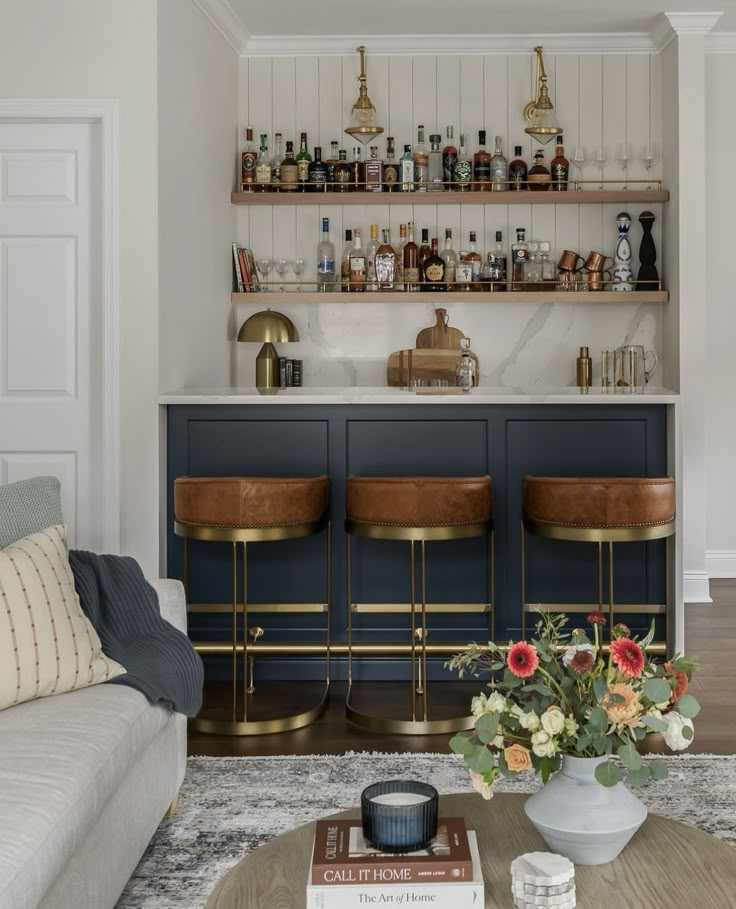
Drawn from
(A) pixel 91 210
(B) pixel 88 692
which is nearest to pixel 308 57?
(A) pixel 91 210

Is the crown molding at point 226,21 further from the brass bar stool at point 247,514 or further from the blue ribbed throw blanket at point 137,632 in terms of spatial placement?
the blue ribbed throw blanket at point 137,632

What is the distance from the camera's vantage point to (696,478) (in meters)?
5.80

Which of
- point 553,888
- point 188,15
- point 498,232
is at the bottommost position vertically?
point 553,888

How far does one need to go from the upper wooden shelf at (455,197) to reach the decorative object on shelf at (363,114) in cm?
33

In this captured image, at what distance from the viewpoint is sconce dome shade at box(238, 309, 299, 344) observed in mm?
5496

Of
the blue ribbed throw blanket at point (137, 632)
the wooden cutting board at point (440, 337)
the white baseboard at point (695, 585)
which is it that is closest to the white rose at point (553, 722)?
the blue ribbed throw blanket at point (137, 632)

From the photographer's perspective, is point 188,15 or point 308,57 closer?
point 188,15

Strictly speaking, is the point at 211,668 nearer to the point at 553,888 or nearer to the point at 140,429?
the point at 140,429

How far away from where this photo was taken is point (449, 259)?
5.95 m

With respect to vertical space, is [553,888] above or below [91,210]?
below

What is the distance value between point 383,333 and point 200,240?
A: 1376 mm

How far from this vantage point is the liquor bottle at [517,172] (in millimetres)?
5879

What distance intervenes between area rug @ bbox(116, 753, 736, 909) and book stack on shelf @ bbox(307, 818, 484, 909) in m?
0.96

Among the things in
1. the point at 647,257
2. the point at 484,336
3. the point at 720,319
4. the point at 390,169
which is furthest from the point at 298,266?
the point at 720,319
